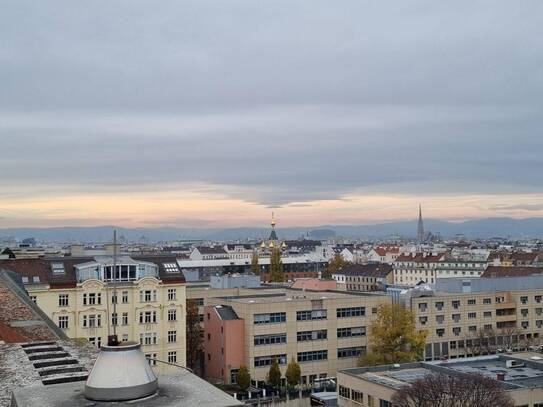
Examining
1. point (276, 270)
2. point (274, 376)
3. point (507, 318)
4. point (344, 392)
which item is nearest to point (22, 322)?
point (344, 392)

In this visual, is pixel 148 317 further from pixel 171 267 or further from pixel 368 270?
pixel 368 270

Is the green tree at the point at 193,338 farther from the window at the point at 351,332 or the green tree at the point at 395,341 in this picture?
the green tree at the point at 395,341

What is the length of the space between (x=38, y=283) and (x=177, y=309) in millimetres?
8099

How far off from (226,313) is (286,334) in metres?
4.24

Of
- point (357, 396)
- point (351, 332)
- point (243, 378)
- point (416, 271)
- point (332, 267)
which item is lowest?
point (243, 378)

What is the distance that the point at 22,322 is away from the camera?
18.8 meters

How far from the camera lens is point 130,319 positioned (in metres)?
38.9

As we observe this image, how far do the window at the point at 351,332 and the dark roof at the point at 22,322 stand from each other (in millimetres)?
26742

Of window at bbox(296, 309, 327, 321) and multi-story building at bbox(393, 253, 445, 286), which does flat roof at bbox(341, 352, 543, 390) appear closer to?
window at bbox(296, 309, 327, 321)

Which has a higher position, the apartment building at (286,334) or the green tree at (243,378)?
the apartment building at (286,334)

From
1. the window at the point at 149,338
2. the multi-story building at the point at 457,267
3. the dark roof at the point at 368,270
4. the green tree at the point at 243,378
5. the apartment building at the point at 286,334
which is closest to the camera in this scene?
the window at the point at 149,338

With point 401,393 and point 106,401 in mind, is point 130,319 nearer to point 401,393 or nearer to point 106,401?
point 401,393

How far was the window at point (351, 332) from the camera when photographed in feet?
152

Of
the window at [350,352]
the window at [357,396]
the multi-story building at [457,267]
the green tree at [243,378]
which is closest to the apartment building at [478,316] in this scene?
the window at [350,352]
